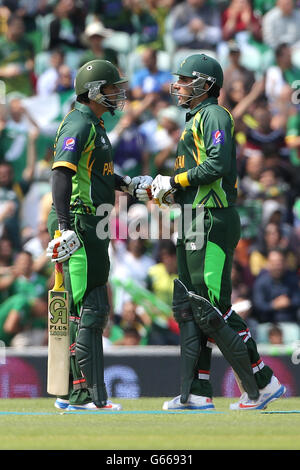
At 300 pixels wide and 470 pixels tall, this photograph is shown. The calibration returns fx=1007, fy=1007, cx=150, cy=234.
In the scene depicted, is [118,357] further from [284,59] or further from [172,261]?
[284,59]

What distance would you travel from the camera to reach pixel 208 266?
6648mm

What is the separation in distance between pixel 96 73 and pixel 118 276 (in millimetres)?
3942

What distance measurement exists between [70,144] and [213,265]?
48.8 inches

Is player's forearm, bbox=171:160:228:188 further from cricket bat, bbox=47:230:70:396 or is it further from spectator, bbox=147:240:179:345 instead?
spectator, bbox=147:240:179:345

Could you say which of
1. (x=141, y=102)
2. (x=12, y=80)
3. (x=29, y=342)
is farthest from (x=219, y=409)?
(x=12, y=80)

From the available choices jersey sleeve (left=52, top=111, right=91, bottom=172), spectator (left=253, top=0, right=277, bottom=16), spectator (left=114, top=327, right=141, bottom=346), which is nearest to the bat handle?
jersey sleeve (left=52, top=111, right=91, bottom=172)

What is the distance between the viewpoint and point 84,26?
12.9 metres

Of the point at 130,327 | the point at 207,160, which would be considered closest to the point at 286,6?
the point at 130,327

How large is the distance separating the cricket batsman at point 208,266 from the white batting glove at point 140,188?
348 mm

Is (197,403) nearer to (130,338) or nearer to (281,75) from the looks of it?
(130,338)

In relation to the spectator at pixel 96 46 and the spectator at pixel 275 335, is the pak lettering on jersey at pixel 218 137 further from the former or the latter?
the spectator at pixel 96 46

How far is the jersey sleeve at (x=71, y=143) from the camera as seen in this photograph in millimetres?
6645

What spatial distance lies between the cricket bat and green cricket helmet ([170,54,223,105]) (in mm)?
1389

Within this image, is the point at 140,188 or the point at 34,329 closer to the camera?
the point at 140,188
